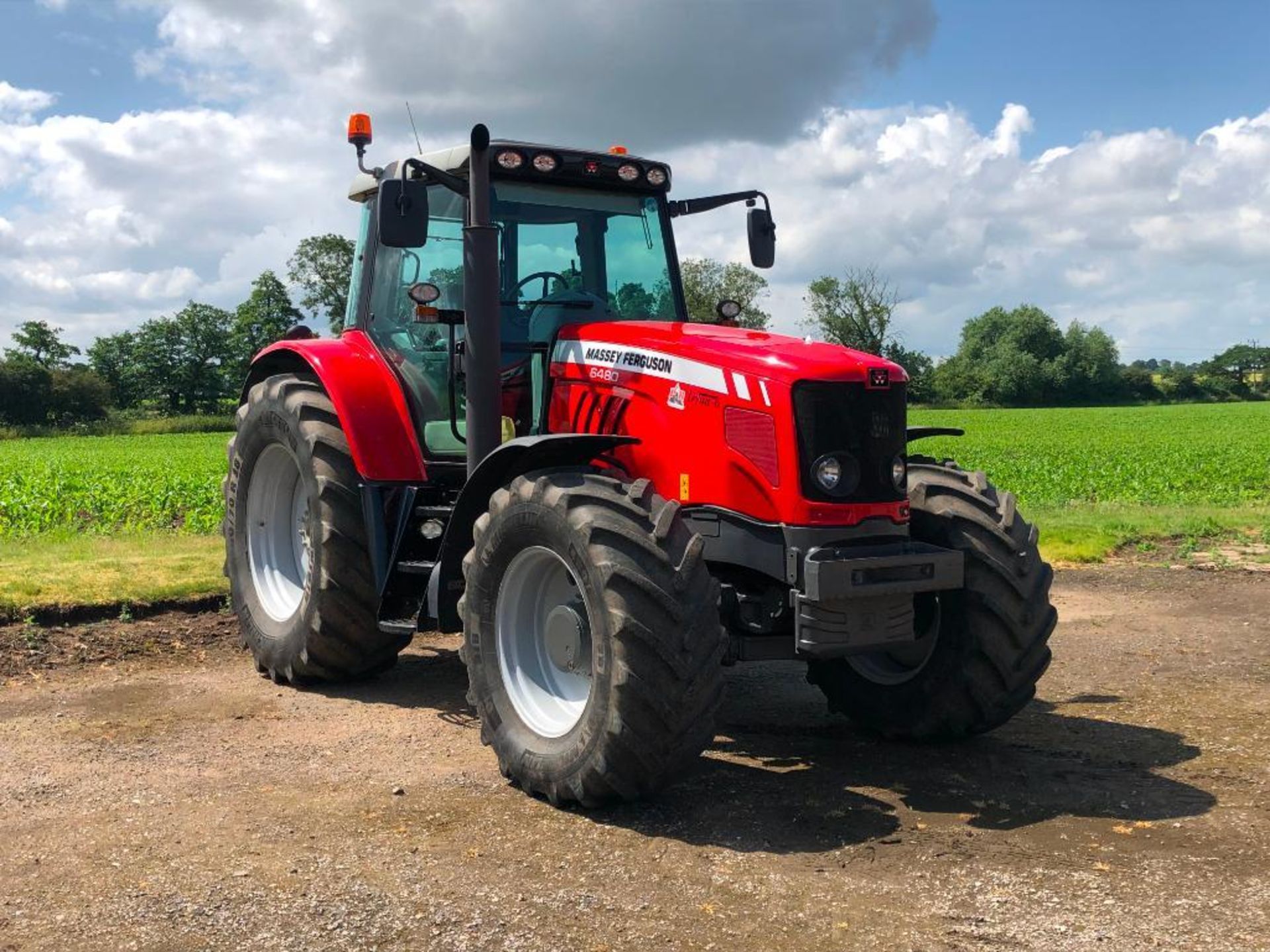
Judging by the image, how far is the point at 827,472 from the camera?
510cm

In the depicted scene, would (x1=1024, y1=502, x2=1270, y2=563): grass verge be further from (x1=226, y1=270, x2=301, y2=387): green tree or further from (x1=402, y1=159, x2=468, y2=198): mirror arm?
(x1=226, y1=270, x2=301, y2=387): green tree

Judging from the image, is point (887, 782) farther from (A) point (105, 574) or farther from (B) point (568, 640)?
(A) point (105, 574)

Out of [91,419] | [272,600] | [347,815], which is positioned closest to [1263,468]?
[272,600]

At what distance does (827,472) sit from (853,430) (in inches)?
8.9

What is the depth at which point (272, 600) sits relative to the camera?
766 cm

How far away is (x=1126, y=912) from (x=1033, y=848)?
0.62 meters

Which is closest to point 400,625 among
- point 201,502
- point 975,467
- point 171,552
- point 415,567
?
point 415,567

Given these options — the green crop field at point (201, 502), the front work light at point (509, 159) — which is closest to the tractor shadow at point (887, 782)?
the front work light at point (509, 159)

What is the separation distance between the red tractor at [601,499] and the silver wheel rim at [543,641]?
1 cm

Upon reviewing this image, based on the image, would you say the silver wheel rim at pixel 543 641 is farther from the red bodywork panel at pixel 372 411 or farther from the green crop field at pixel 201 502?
the green crop field at pixel 201 502

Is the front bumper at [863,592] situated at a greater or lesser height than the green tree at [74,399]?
lesser

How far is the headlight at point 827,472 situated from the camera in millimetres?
5070

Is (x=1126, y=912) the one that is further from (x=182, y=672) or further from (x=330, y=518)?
(x=182, y=672)

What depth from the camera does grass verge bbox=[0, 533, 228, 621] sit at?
8.73m
